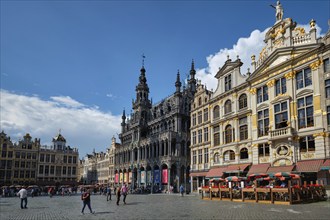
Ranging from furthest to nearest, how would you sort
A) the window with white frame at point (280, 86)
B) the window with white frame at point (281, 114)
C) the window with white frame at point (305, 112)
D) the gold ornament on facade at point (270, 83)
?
the gold ornament on facade at point (270, 83), the window with white frame at point (280, 86), the window with white frame at point (281, 114), the window with white frame at point (305, 112)

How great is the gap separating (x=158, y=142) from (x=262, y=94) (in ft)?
96.8

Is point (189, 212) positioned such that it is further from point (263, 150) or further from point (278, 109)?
point (278, 109)

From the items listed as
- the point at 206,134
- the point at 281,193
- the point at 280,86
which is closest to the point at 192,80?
the point at 206,134

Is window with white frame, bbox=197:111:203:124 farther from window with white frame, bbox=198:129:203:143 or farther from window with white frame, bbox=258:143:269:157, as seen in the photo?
window with white frame, bbox=258:143:269:157

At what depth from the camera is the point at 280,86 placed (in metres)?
34.2

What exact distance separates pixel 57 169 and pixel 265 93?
267 ft

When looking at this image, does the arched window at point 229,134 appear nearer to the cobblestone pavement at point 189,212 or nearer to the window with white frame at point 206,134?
the window with white frame at point 206,134

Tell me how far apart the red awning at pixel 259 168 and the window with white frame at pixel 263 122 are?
3645 mm

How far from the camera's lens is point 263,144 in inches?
1387

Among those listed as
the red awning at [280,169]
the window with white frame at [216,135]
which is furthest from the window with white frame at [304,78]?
the window with white frame at [216,135]

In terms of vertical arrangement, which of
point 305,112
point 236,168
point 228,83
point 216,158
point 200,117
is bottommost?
point 236,168

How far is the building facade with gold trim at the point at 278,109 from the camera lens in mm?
29453

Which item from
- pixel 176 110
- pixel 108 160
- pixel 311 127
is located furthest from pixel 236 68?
pixel 108 160

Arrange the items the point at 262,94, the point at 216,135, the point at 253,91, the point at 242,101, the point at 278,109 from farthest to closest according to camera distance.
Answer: the point at 216,135
the point at 242,101
the point at 253,91
the point at 262,94
the point at 278,109
